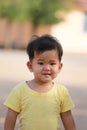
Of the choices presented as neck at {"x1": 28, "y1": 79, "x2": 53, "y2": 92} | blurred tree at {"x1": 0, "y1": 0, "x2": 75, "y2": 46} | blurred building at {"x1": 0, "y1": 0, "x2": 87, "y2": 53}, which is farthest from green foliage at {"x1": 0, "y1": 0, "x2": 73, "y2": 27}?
neck at {"x1": 28, "y1": 79, "x2": 53, "y2": 92}

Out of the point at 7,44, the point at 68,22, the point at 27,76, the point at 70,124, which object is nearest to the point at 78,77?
the point at 27,76

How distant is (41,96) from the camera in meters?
4.20

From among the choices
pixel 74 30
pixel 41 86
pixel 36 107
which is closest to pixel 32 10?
pixel 74 30

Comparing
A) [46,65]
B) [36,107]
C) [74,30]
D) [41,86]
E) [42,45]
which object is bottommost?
[36,107]

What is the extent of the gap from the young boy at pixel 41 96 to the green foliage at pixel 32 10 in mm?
27220

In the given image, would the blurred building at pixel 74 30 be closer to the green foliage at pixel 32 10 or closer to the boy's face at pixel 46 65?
the green foliage at pixel 32 10

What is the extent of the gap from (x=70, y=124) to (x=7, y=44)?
28.0m

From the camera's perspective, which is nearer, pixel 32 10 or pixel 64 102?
pixel 64 102

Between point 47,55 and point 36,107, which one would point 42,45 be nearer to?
point 47,55

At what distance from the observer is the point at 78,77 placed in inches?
598

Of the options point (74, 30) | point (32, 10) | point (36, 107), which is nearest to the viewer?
point (36, 107)

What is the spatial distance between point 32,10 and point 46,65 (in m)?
28.0

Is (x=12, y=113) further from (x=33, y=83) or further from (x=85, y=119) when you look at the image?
(x=85, y=119)

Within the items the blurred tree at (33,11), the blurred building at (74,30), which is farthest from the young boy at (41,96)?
the blurred building at (74,30)
